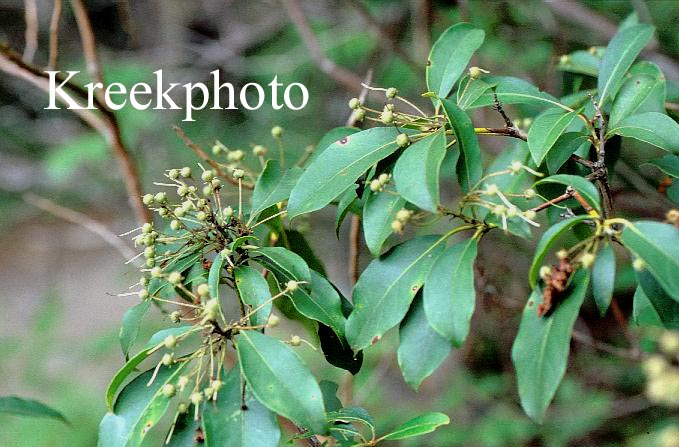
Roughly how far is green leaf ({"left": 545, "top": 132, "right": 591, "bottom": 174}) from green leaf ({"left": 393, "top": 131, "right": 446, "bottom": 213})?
146 millimetres

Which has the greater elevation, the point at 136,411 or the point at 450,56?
the point at 450,56

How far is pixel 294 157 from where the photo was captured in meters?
2.53

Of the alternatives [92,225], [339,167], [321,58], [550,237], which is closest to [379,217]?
[339,167]

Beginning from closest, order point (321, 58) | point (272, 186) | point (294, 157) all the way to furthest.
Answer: point (272, 186) < point (321, 58) < point (294, 157)

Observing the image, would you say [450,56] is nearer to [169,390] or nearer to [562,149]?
[562,149]

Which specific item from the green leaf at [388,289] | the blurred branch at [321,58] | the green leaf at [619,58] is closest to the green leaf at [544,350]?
the green leaf at [388,289]

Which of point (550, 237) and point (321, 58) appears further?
point (321, 58)

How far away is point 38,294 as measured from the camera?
158 inches

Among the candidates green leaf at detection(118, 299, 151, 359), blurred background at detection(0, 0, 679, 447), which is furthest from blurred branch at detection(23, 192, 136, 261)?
green leaf at detection(118, 299, 151, 359)

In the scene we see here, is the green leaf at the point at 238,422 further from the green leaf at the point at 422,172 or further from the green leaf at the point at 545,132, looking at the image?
the green leaf at the point at 545,132

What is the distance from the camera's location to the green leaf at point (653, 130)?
760 mm

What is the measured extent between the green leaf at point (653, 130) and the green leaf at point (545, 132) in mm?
62

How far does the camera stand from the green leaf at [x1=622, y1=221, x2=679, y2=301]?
0.57m

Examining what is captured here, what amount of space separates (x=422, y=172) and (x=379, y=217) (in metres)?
0.09
